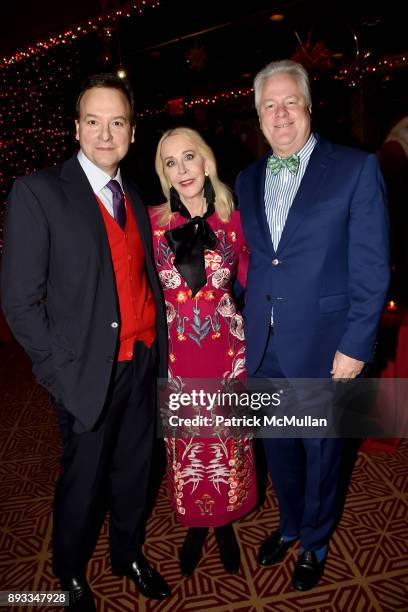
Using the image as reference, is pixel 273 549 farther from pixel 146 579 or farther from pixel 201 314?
pixel 201 314

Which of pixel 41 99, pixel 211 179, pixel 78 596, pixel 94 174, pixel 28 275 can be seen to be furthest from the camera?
pixel 41 99

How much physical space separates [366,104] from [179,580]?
26.3 feet

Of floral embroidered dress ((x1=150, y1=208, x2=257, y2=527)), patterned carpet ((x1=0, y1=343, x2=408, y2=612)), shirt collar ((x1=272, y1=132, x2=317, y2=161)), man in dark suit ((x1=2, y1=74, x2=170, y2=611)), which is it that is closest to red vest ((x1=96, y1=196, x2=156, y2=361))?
man in dark suit ((x1=2, y1=74, x2=170, y2=611))

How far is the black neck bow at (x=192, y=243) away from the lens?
1773 millimetres

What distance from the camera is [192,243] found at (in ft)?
5.90

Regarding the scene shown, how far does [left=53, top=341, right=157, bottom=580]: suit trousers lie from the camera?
1.63 metres

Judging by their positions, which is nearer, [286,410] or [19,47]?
[286,410]

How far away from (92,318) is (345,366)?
90 cm

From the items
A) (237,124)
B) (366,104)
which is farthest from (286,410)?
(237,124)

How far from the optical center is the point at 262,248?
5.69ft

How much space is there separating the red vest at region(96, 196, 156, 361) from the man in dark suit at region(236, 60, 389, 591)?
1.36ft

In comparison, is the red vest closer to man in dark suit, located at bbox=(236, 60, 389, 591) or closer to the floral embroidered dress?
the floral embroidered dress

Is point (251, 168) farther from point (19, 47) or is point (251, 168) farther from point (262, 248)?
point (19, 47)

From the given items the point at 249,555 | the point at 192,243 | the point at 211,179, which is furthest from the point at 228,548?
the point at 211,179
